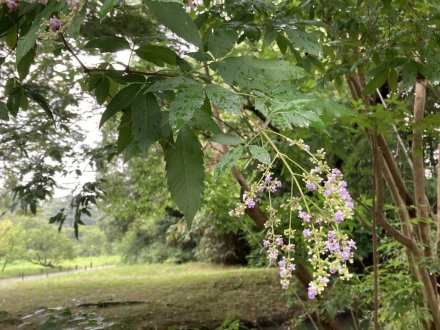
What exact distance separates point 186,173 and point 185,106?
0.51 ft

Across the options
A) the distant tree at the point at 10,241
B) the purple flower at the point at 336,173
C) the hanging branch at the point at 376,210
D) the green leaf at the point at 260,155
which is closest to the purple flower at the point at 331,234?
the purple flower at the point at 336,173

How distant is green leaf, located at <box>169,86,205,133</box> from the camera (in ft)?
1.93

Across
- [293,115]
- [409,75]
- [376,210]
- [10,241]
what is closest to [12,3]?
[293,115]

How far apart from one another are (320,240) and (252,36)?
0.71 meters

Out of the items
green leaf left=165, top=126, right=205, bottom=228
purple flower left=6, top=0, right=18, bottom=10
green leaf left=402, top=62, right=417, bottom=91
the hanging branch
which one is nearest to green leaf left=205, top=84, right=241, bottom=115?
green leaf left=165, top=126, right=205, bottom=228

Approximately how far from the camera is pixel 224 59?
75 centimetres

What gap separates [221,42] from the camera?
81 cm

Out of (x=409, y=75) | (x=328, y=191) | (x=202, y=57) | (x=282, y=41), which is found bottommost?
(x=328, y=191)

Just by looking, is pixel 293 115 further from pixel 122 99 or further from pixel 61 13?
pixel 61 13

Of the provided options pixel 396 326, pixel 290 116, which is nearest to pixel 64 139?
pixel 396 326

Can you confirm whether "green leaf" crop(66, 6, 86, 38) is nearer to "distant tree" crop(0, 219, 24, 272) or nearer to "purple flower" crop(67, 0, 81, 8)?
"purple flower" crop(67, 0, 81, 8)

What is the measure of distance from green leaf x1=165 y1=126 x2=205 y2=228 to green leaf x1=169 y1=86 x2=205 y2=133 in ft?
0.40

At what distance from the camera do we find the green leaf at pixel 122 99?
81cm

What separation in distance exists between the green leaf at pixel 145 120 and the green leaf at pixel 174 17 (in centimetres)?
17
